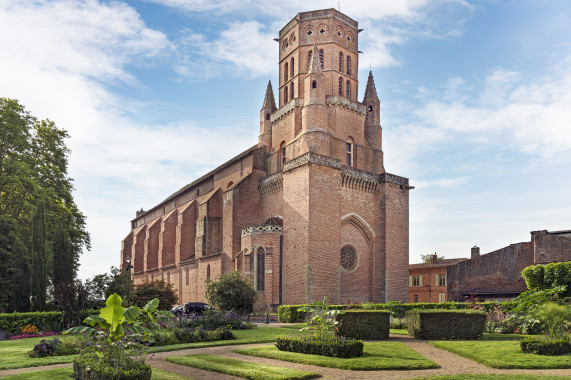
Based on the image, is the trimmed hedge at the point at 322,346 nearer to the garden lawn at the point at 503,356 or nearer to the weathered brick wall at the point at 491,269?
the garden lawn at the point at 503,356

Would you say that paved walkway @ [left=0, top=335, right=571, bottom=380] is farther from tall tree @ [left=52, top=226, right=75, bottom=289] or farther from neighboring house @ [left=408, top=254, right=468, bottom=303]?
neighboring house @ [left=408, top=254, right=468, bottom=303]

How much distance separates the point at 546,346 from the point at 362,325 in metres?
6.97

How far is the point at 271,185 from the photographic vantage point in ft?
138

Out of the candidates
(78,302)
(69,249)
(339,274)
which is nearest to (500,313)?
(339,274)

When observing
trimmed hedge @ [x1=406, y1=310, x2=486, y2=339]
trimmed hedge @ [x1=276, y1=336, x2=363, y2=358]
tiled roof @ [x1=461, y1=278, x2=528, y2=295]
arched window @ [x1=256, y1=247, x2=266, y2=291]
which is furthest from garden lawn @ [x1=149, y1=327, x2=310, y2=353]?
tiled roof @ [x1=461, y1=278, x2=528, y2=295]

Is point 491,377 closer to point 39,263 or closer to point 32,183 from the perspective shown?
point 39,263

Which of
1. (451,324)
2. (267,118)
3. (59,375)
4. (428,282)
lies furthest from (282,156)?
(59,375)

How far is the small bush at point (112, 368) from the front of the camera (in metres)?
10.2

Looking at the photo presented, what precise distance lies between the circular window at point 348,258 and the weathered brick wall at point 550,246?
46.9 feet

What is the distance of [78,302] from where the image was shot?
25.0 meters

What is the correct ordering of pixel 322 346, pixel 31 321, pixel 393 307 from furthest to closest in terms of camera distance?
pixel 393 307 < pixel 31 321 < pixel 322 346

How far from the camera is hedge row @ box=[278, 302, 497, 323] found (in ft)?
88.5

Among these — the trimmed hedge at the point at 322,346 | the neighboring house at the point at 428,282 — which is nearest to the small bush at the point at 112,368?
the trimmed hedge at the point at 322,346

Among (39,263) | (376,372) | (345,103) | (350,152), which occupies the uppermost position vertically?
(345,103)
